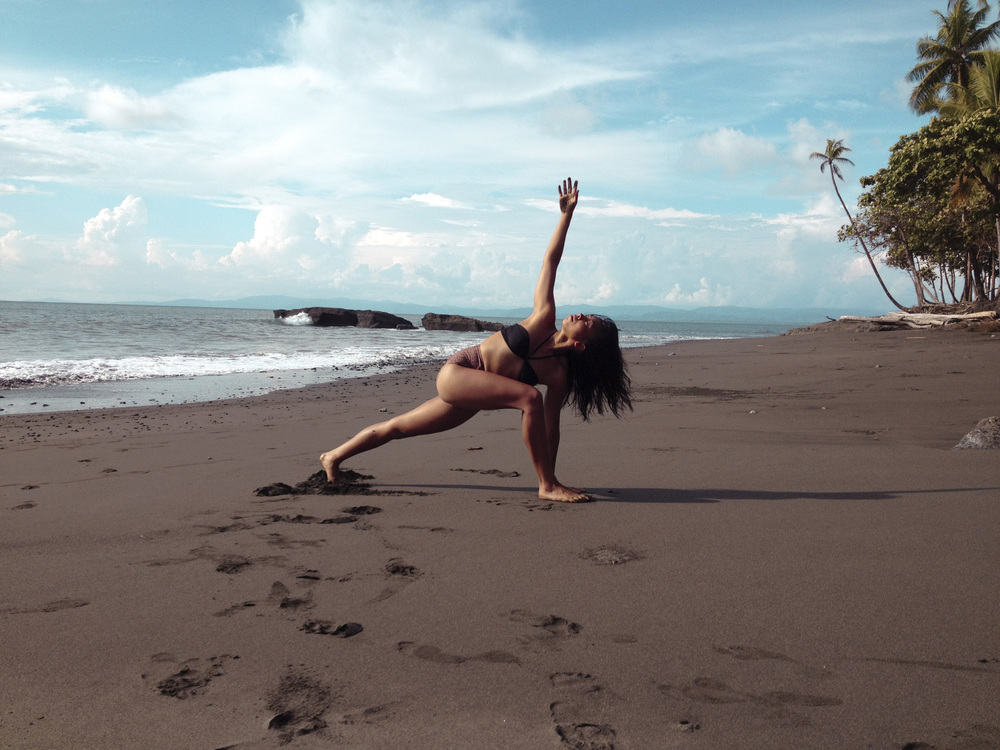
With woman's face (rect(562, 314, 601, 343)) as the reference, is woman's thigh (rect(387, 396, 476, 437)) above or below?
below

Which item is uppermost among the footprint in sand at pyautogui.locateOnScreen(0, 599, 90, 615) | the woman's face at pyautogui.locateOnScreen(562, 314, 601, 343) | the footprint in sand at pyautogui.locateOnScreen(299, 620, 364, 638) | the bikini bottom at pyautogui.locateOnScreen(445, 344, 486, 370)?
the woman's face at pyautogui.locateOnScreen(562, 314, 601, 343)

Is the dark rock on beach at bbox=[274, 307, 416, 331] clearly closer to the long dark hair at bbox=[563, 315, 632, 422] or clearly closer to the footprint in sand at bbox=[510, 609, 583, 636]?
the long dark hair at bbox=[563, 315, 632, 422]

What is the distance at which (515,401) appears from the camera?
404cm

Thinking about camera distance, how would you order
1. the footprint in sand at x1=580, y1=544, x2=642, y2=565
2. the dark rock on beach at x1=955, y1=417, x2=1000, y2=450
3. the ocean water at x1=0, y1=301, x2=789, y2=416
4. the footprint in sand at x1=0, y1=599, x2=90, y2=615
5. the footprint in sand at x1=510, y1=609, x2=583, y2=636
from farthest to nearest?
1. the ocean water at x1=0, y1=301, x2=789, y2=416
2. the dark rock on beach at x1=955, y1=417, x2=1000, y2=450
3. the footprint in sand at x1=580, y1=544, x2=642, y2=565
4. the footprint in sand at x1=0, y1=599, x2=90, y2=615
5. the footprint in sand at x1=510, y1=609, x2=583, y2=636

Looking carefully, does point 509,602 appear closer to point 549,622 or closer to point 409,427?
point 549,622

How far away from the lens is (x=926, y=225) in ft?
98.4

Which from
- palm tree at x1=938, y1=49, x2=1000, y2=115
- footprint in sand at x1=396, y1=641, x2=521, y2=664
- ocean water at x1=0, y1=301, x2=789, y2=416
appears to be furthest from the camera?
palm tree at x1=938, y1=49, x2=1000, y2=115

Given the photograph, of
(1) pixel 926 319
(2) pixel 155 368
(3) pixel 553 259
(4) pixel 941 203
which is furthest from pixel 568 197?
(4) pixel 941 203

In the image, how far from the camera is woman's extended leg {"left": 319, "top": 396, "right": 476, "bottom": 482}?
4.29 meters

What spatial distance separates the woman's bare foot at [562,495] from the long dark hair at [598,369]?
51 centimetres

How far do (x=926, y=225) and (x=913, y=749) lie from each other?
33.7 metres

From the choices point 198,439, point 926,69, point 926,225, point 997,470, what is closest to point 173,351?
point 198,439

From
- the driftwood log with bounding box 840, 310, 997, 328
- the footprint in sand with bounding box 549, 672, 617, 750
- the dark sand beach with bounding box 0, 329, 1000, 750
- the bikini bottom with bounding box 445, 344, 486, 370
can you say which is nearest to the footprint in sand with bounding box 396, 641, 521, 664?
the dark sand beach with bounding box 0, 329, 1000, 750

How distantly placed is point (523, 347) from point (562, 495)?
2.89ft
